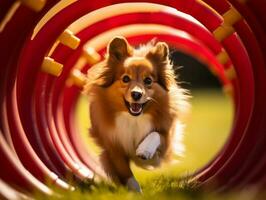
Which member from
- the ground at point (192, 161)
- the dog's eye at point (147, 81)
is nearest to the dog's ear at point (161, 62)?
the dog's eye at point (147, 81)

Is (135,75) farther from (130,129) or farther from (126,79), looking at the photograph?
(130,129)

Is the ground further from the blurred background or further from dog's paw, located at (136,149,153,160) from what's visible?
dog's paw, located at (136,149,153,160)

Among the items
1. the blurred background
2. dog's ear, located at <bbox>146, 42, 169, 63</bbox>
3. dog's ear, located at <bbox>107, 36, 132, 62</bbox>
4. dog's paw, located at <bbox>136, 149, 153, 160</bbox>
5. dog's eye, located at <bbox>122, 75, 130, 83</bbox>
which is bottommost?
dog's paw, located at <bbox>136, 149, 153, 160</bbox>

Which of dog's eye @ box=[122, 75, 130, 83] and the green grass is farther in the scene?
dog's eye @ box=[122, 75, 130, 83]

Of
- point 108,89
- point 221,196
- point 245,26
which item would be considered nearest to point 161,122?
point 108,89

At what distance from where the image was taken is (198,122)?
14.8 meters

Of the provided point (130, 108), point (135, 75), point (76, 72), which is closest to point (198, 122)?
point (76, 72)

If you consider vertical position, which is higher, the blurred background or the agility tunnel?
the blurred background

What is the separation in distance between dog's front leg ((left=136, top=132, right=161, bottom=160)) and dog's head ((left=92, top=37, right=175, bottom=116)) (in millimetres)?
212

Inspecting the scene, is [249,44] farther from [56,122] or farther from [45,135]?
[56,122]

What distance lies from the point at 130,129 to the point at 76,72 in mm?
1651

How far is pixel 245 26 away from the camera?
462 centimetres

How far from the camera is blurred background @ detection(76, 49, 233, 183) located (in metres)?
7.56

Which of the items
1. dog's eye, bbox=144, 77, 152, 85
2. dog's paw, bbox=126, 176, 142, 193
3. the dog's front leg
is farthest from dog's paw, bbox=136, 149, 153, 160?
dog's eye, bbox=144, 77, 152, 85
